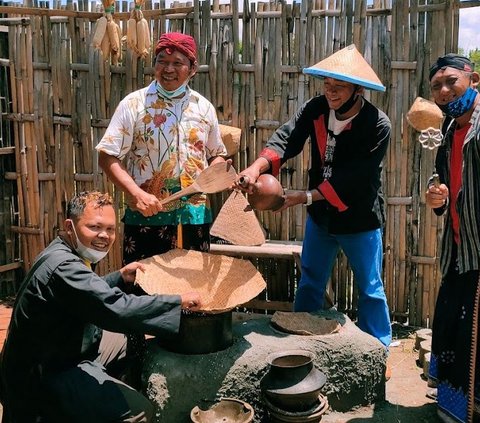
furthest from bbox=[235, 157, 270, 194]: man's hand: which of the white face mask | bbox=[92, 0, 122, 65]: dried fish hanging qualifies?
bbox=[92, 0, 122, 65]: dried fish hanging

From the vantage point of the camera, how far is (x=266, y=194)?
13.2 feet

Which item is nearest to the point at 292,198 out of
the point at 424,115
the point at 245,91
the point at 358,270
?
the point at 358,270

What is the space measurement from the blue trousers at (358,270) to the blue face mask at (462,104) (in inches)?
42.3

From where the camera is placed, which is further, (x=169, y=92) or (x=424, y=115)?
(x=424, y=115)

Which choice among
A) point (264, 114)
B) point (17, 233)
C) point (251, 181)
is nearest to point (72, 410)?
point (251, 181)

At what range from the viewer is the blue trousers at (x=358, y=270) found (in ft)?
14.4

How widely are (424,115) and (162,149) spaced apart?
2.24m

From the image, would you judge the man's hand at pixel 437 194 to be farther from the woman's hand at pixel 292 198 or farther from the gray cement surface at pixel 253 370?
the gray cement surface at pixel 253 370

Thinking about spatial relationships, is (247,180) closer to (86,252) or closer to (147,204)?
(147,204)

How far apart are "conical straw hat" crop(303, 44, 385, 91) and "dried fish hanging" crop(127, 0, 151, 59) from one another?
1971 mm

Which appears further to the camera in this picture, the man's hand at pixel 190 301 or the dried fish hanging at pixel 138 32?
the dried fish hanging at pixel 138 32

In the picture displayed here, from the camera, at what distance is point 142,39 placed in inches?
220

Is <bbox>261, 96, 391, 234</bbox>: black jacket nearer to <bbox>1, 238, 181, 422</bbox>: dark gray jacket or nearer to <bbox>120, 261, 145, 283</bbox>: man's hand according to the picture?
<bbox>120, 261, 145, 283</bbox>: man's hand

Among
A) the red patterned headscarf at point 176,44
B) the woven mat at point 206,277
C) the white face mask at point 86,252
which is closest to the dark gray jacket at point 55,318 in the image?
the white face mask at point 86,252
